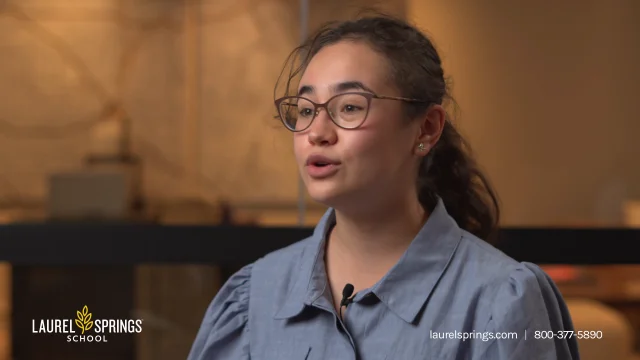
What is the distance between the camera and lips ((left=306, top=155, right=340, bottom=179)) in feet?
3.37

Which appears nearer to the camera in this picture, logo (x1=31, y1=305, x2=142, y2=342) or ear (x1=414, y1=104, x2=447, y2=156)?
ear (x1=414, y1=104, x2=447, y2=156)

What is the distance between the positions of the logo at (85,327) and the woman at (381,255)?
0.61m

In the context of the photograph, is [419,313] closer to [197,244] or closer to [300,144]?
[300,144]

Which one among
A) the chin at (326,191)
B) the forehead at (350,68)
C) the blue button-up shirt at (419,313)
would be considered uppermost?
the forehead at (350,68)

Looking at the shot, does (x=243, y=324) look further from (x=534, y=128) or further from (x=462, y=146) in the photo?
(x=534, y=128)

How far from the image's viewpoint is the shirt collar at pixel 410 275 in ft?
3.49

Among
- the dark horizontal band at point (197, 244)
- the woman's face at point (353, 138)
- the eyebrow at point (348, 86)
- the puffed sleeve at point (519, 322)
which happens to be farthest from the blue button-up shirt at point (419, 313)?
the dark horizontal band at point (197, 244)

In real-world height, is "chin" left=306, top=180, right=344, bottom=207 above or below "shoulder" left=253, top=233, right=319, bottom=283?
above

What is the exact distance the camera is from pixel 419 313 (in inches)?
41.5

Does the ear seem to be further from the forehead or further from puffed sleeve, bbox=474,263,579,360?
puffed sleeve, bbox=474,263,579,360

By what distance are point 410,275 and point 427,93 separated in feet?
0.82

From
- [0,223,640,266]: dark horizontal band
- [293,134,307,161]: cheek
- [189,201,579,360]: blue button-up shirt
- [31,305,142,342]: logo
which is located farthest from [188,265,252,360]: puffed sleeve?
[31,305,142,342]: logo

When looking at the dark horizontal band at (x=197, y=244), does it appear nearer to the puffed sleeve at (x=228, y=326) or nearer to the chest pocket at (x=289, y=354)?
the puffed sleeve at (x=228, y=326)

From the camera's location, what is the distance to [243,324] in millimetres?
1195
